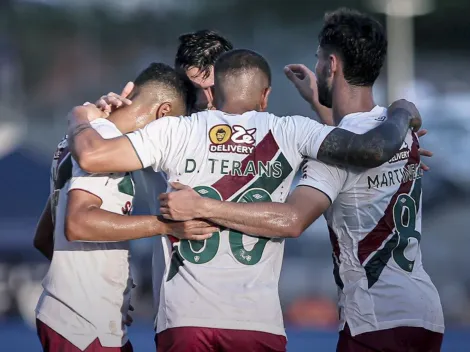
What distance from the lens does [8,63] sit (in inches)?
861

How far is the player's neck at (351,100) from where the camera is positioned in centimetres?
483

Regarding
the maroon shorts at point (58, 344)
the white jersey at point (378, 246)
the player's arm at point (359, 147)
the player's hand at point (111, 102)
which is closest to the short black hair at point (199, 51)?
the player's hand at point (111, 102)

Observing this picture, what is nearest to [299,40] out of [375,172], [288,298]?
[288,298]

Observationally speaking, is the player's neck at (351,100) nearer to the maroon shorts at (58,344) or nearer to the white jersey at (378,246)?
the white jersey at (378,246)

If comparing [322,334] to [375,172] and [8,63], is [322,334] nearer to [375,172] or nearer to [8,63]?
[375,172]

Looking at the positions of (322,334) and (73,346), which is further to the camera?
(322,334)

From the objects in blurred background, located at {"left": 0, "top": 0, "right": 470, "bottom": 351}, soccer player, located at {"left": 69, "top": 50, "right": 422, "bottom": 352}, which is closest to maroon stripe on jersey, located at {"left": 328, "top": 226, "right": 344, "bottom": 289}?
soccer player, located at {"left": 69, "top": 50, "right": 422, "bottom": 352}

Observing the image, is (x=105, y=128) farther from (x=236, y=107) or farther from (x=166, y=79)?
(x=236, y=107)

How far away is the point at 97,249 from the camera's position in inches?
187

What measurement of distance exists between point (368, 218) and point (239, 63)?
3.36ft

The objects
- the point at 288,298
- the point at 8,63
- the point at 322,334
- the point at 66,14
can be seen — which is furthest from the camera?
the point at 66,14

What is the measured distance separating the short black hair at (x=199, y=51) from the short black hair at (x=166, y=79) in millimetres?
519

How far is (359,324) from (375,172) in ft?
2.53

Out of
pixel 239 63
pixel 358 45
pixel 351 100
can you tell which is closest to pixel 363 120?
pixel 351 100
